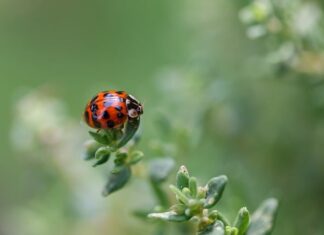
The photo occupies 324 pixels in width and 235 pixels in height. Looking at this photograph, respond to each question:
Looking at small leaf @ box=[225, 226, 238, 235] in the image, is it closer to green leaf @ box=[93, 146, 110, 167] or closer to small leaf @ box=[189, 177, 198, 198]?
small leaf @ box=[189, 177, 198, 198]

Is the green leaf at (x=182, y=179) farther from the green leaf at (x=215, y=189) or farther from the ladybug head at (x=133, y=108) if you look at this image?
the ladybug head at (x=133, y=108)

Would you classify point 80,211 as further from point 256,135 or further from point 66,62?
point 66,62

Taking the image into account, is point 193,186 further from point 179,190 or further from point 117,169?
point 117,169

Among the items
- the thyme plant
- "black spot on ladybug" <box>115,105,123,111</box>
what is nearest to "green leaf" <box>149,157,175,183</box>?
the thyme plant

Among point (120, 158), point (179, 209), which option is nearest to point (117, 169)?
point (120, 158)

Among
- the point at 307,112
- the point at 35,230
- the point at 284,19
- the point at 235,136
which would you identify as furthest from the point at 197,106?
the point at 35,230

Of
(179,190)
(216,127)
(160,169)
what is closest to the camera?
(179,190)
